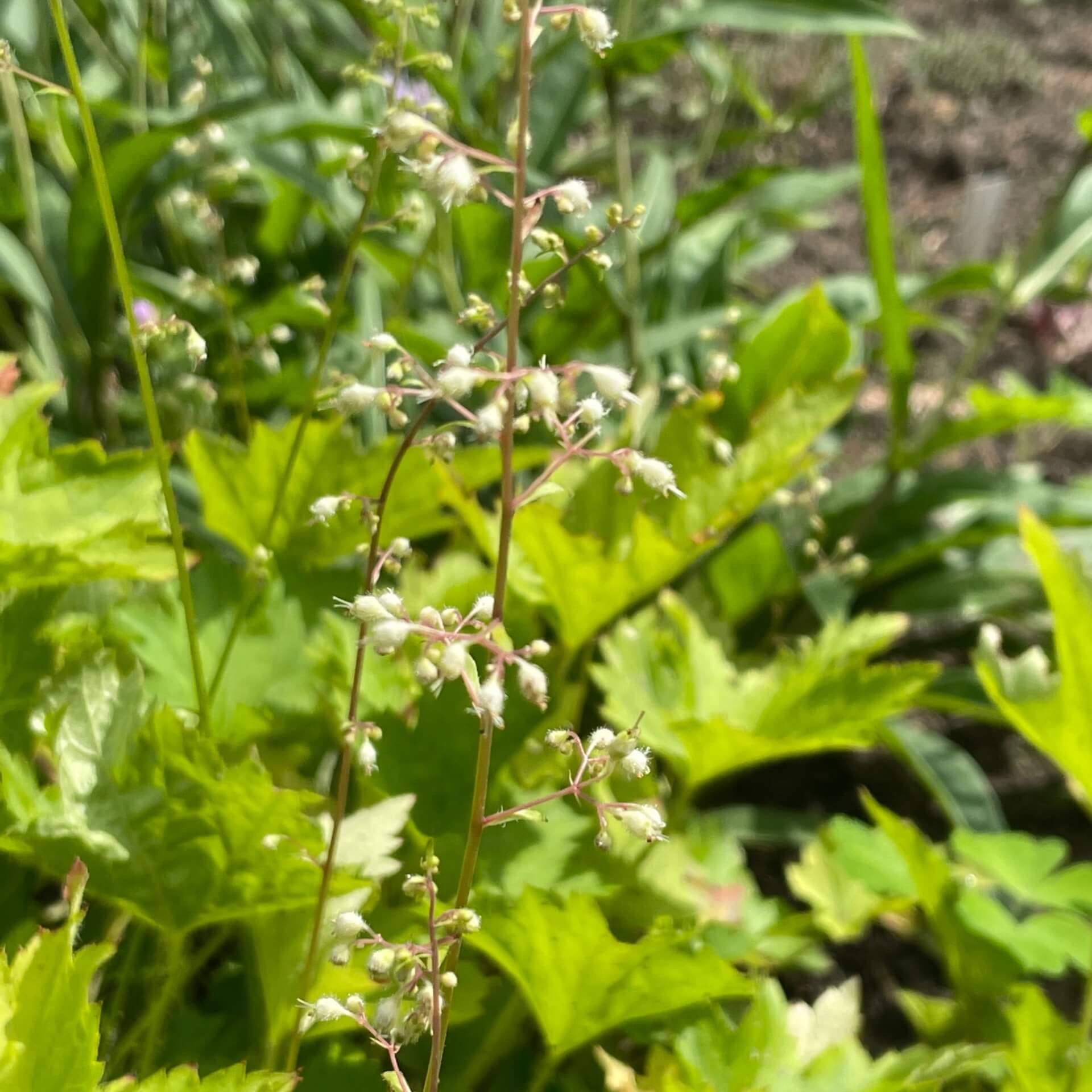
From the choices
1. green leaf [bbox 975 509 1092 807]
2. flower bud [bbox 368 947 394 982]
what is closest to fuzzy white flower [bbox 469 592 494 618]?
flower bud [bbox 368 947 394 982]

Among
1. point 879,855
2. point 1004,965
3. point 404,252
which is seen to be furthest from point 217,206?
point 1004,965

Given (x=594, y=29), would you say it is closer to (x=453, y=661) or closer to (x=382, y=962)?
(x=453, y=661)

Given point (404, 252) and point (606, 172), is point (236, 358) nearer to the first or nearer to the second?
point (404, 252)

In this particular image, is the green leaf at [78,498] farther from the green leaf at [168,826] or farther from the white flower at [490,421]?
the white flower at [490,421]

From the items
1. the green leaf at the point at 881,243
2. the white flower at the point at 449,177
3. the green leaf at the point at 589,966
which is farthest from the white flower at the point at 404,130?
the green leaf at the point at 881,243

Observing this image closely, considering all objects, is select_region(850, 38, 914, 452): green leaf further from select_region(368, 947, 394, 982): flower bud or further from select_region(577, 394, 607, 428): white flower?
select_region(368, 947, 394, 982): flower bud

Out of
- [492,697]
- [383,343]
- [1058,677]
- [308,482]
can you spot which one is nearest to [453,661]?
[492,697]
